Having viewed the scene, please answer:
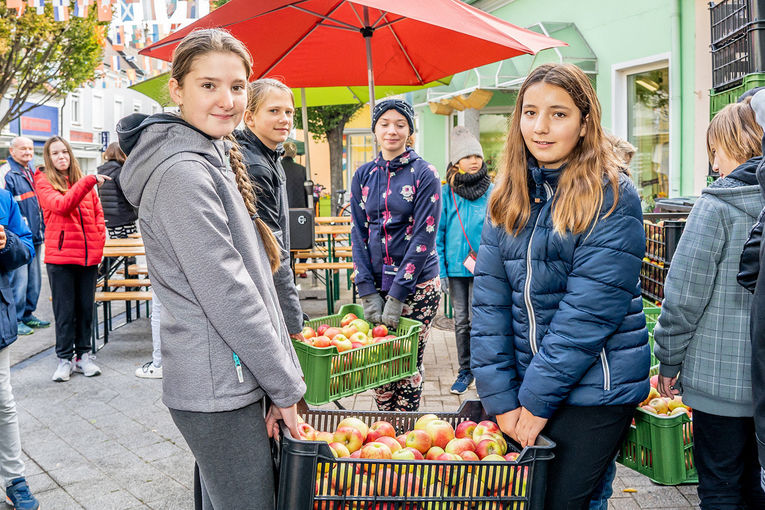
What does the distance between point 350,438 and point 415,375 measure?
190cm

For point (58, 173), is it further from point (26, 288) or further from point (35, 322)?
point (35, 322)

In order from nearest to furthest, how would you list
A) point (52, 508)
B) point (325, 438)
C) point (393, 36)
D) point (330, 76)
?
point (325, 438), point (52, 508), point (393, 36), point (330, 76)

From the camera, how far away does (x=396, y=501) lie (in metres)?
2.02

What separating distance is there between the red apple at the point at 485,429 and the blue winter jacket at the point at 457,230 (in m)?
3.41

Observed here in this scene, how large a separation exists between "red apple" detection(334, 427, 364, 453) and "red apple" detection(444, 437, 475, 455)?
1.03 ft

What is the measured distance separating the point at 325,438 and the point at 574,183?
1.22 m

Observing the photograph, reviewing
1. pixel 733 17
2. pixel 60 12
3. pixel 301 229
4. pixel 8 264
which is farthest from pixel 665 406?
Answer: pixel 60 12

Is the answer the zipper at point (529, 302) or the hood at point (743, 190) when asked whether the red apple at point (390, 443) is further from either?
the hood at point (743, 190)

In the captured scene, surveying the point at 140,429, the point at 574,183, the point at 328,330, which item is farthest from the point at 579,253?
the point at 140,429

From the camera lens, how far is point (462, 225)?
5906 millimetres

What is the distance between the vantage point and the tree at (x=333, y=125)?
23.5 meters

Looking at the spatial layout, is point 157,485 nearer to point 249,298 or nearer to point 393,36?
point 249,298

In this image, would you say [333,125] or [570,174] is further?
[333,125]

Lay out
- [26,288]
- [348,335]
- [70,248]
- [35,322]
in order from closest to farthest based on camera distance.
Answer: [348,335]
[70,248]
[26,288]
[35,322]
